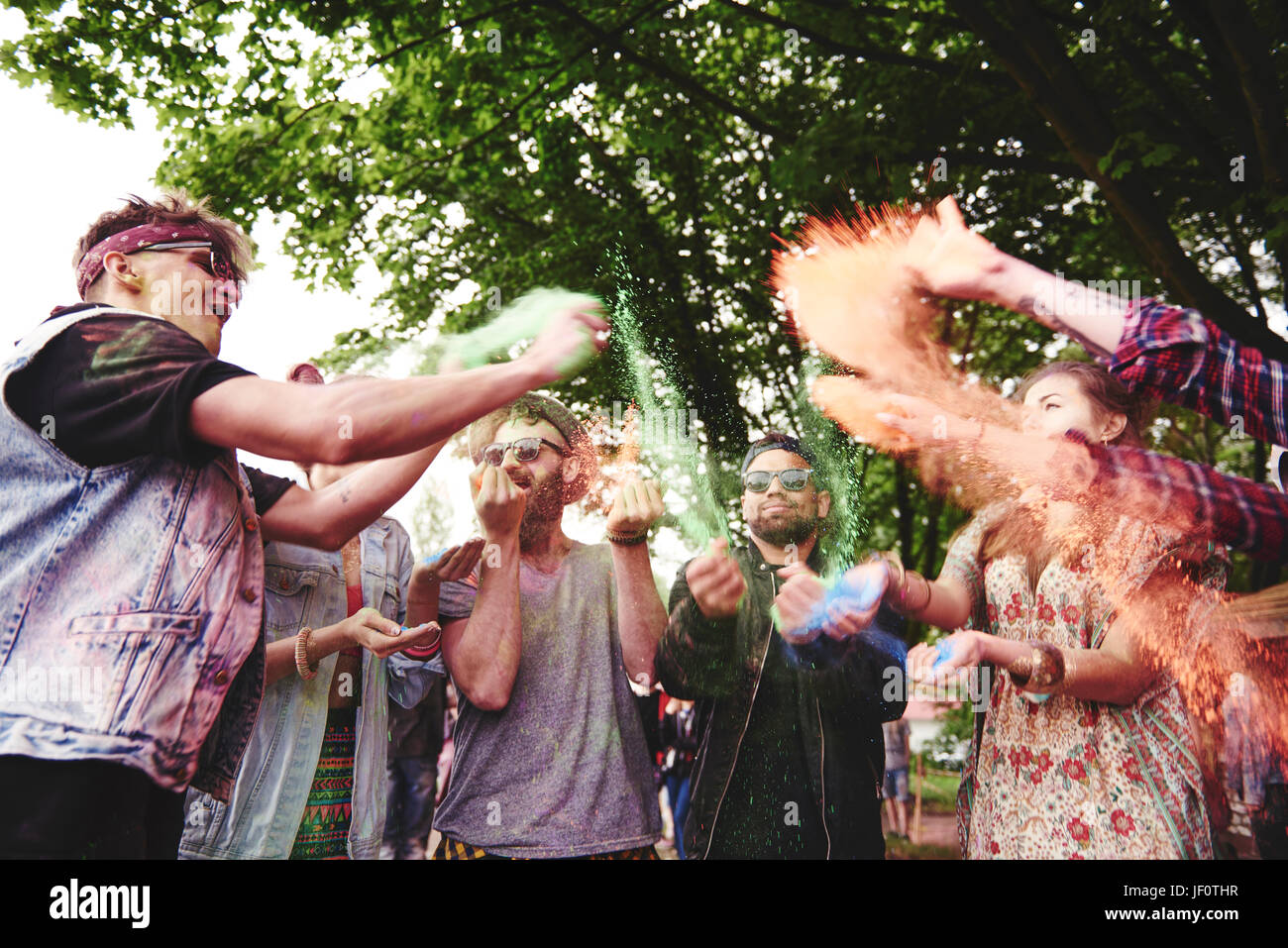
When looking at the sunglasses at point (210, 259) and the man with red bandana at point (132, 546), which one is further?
the sunglasses at point (210, 259)

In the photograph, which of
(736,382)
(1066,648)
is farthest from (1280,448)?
(736,382)

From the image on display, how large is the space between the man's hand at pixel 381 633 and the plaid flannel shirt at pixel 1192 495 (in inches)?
78.8

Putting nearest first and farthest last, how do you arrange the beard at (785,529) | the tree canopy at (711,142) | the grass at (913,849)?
the beard at (785,529)
the tree canopy at (711,142)
the grass at (913,849)

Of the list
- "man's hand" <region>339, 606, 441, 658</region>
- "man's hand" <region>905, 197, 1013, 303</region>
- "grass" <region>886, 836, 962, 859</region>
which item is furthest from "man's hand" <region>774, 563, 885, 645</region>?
"grass" <region>886, 836, 962, 859</region>

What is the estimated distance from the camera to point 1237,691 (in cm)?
296

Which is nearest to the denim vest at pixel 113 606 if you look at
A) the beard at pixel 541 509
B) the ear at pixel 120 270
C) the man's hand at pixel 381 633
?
the ear at pixel 120 270

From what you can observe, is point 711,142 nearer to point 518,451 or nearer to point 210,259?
point 518,451

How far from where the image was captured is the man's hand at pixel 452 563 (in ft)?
9.29

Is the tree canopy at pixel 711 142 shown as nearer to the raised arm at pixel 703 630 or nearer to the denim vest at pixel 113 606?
the raised arm at pixel 703 630

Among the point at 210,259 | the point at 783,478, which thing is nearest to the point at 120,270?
the point at 210,259

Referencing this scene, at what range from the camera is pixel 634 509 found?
2.89 meters

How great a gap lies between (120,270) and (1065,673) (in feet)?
9.27

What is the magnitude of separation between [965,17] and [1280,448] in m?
2.86
